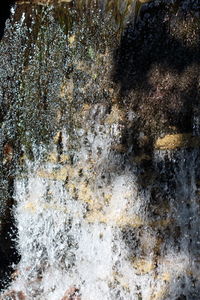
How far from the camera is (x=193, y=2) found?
6.22 ft

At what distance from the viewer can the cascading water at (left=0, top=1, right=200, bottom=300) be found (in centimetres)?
189

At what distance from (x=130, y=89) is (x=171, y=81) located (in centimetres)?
20

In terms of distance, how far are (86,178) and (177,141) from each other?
1.55ft

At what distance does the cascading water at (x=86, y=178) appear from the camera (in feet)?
6.19

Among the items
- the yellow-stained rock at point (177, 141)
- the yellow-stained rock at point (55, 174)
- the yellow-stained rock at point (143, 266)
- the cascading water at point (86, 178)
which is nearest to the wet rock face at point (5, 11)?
the cascading water at point (86, 178)

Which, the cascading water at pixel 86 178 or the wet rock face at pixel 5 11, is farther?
the wet rock face at pixel 5 11

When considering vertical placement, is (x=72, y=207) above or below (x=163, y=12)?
below

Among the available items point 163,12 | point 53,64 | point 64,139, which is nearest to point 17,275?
point 64,139

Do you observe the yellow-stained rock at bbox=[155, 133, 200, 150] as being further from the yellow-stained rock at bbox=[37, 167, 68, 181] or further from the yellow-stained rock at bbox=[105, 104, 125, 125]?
the yellow-stained rock at bbox=[37, 167, 68, 181]

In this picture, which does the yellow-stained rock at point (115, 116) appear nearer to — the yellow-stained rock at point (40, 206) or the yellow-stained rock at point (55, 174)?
the yellow-stained rock at point (55, 174)

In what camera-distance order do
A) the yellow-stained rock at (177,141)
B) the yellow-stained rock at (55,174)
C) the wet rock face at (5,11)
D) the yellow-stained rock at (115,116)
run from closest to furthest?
the yellow-stained rock at (177,141) < the yellow-stained rock at (115,116) < the yellow-stained rock at (55,174) < the wet rock face at (5,11)

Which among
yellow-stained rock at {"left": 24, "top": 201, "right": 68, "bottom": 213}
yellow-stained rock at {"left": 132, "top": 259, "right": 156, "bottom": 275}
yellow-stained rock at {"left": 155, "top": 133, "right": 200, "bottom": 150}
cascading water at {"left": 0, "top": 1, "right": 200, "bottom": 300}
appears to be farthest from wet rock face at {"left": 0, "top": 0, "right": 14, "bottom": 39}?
yellow-stained rock at {"left": 132, "top": 259, "right": 156, "bottom": 275}

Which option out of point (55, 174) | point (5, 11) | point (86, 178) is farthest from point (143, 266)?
point (5, 11)

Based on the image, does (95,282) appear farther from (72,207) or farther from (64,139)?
(64,139)
